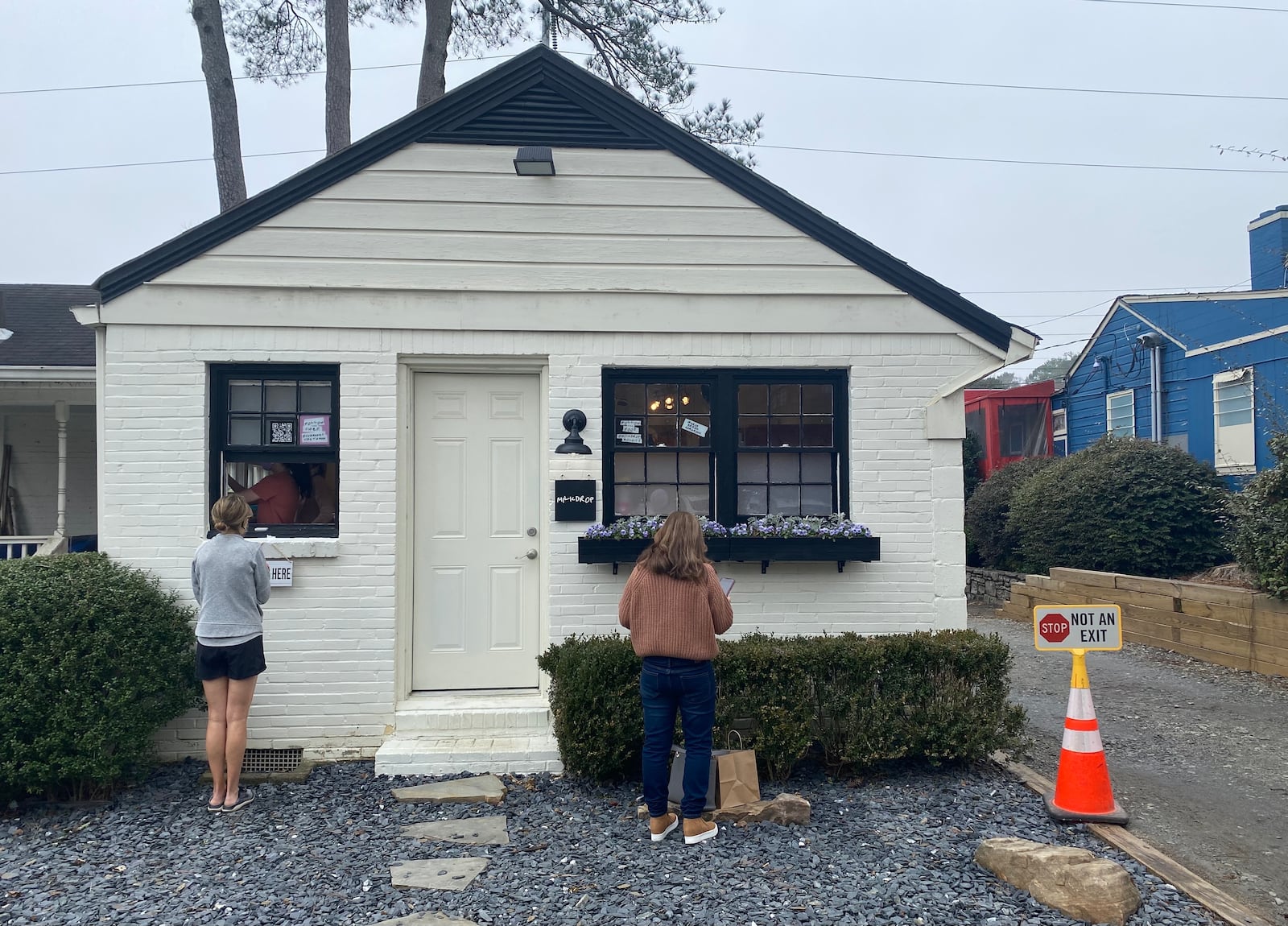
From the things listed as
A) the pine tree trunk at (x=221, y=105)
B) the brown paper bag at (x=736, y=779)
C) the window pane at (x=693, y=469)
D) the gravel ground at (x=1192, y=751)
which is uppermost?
the pine tree trunk at (x=221, y=105)

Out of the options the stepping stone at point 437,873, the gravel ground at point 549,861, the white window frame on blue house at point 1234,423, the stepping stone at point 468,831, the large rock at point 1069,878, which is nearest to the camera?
the large rock at point 1069,878

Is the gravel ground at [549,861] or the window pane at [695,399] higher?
the window pane at [695,399]

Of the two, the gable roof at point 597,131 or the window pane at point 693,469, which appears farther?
the window pane at point 693,469

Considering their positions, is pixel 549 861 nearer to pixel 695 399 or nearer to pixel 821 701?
pixel 821 701

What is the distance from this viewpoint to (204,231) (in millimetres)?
5746

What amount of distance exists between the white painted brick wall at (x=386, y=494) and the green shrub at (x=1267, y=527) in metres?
3.86

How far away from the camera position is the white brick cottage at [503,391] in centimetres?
576

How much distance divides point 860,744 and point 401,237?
4.22 meters

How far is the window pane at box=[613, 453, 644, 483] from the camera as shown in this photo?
19.9 feet

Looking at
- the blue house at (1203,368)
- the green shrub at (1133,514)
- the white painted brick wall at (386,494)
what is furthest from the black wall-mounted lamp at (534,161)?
the blue house at (1203,368)

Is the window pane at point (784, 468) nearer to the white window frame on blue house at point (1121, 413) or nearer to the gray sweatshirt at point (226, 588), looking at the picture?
the gray sweatshirt at point (226, 588)

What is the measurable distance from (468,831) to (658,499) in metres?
2.40

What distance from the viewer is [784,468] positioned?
6.16 metres

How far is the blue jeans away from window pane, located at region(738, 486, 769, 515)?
1.81 m
